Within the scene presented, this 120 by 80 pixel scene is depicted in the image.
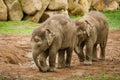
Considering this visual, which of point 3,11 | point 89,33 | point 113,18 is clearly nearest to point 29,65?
point 89,33

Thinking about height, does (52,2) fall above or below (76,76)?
below

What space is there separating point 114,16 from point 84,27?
16357 millimetres

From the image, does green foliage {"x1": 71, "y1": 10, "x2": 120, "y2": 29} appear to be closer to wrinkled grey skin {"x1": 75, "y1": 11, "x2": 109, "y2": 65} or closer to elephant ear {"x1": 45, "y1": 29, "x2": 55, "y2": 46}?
wrinkled grey skin {"x1": 75, "y1": 11, "x2": 109, "y2": 65}

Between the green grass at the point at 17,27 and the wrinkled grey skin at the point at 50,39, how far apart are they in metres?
8.92

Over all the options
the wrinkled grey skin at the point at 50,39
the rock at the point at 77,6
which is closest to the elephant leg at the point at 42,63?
the wrinkled grey skin at the point at 50,39

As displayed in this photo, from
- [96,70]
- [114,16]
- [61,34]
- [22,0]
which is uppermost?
[61,34]

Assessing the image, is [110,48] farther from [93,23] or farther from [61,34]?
[61,34]

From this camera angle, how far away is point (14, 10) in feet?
76.2

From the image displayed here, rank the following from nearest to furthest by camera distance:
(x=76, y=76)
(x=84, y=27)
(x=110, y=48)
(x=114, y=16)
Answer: (x=76, y=76), (x=84, y=27), (x=110, y=48), (x=114, y=16)

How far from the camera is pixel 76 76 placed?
31.4 ft

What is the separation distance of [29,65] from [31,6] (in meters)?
12.0

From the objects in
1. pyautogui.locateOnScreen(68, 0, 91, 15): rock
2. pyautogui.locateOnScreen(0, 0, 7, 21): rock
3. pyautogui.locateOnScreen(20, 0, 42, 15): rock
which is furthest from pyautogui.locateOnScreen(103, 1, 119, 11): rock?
pyautogui.locateOnScreen(0, 0, 7, 21): rock

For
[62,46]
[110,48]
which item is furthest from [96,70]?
[110,48]

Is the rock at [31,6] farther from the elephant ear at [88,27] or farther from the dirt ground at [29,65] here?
the elephant ear at [88,27]
